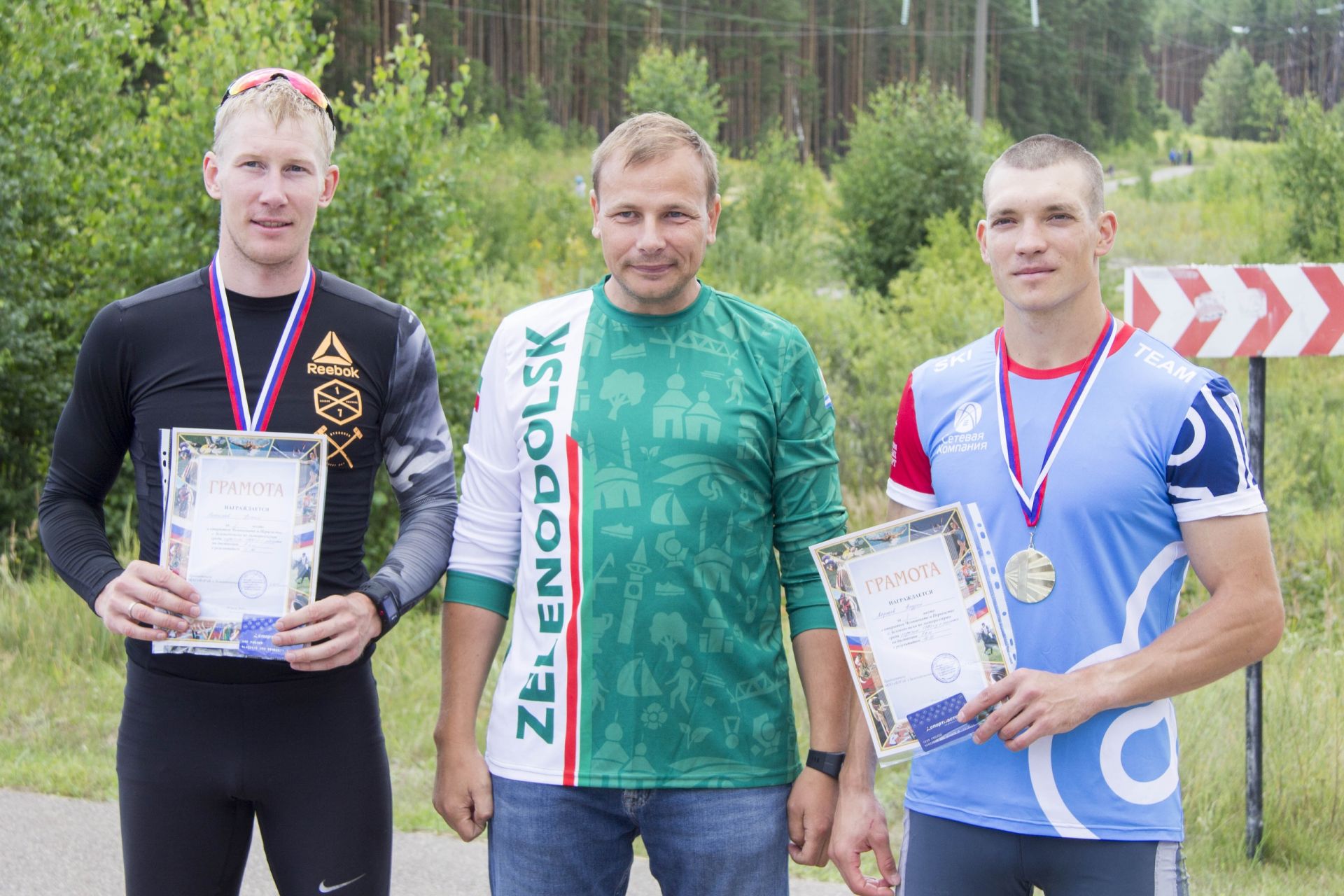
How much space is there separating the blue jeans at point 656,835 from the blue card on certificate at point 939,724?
373mm

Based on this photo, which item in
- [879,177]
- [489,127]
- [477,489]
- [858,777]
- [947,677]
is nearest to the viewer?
[947,677]

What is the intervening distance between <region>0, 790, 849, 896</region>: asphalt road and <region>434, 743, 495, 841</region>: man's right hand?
205 cm

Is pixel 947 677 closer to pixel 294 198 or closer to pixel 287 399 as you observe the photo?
pixel 287 399

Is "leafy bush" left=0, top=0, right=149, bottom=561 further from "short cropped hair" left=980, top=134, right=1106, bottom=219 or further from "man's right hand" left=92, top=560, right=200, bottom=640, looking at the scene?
"short cropped hair" left=980, top=134, right=1106, bottom=219

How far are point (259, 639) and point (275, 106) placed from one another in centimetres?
115

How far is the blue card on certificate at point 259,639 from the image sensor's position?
2.64 meters

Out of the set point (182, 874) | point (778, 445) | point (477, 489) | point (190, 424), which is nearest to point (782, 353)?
point (778, 445)

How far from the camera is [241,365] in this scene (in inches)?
111

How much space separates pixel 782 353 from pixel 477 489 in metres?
0.74

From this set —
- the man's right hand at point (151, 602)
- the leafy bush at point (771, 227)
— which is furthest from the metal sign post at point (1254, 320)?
the leafy bush at point (771, 227)

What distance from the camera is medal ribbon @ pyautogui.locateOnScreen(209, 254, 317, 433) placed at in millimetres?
2785

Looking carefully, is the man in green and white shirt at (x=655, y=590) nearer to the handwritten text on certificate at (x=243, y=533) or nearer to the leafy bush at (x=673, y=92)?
the handwritten text on certificate at (x=243, y=533)

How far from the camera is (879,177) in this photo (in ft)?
71.6

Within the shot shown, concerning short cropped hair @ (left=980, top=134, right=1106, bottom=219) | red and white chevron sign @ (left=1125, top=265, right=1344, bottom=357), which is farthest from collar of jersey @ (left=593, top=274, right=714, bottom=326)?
red and white chevron sign @ (left=1125, top=265, right=1344, bottom=357)
